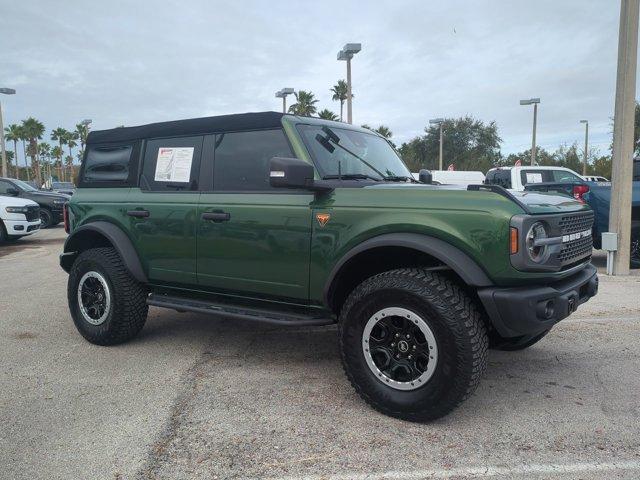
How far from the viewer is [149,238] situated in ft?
14.5

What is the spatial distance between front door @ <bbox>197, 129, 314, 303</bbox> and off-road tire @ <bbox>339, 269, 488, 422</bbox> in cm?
51

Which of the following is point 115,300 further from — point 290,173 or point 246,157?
point 290,173

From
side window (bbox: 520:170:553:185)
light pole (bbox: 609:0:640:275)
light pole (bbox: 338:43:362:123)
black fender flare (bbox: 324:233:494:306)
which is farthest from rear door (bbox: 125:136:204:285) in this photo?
light pole (bbox: 338:43:362:123)

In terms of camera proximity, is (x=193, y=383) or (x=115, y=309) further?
(x=115, y=309)

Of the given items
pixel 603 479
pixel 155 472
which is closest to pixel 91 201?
pixel 155 472

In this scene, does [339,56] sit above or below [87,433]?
above

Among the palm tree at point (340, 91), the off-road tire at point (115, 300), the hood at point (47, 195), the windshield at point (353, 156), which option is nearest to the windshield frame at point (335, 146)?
the windshield at point (353, 156)

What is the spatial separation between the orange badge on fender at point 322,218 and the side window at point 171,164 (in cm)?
124

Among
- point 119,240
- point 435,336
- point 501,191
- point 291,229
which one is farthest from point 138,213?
point 501,191

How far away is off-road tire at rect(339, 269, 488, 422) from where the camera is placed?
118 inches

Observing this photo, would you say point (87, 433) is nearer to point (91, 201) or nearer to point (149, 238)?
point (149, 238)

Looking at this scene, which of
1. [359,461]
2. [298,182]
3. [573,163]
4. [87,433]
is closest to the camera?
[359,461]

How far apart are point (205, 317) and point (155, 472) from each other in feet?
10.3

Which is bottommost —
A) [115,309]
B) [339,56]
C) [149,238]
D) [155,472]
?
[155,472]
